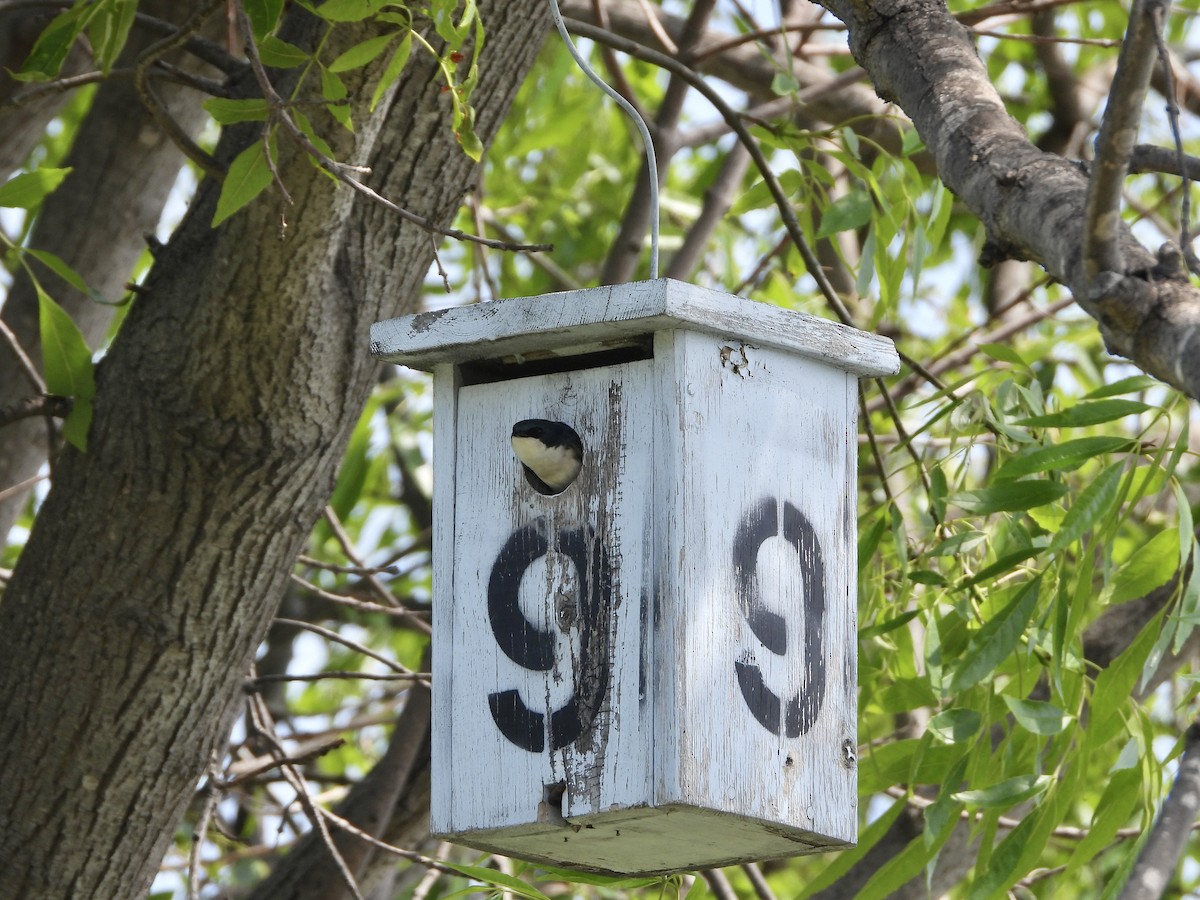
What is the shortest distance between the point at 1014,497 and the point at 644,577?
598 millimetres

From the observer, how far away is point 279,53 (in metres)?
2.19

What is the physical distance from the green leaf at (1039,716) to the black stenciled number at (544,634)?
1.75ft

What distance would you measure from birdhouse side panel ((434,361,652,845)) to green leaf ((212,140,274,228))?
0.39 meters

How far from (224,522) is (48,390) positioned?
374 mm

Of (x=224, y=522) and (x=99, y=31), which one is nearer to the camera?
(x=99, y=31)

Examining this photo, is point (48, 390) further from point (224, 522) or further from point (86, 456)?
point (224, 522)

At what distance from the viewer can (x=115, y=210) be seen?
3703 millimetres

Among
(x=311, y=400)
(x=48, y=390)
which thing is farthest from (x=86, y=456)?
(x=311, y=400)

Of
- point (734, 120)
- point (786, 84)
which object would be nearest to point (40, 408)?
point (734, 120)

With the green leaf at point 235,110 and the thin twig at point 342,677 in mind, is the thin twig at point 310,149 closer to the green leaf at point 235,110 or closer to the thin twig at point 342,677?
the green leaf at point 235,110

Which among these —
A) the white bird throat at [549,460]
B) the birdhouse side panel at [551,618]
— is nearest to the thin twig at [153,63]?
the birdhouse side panel at [551,618]

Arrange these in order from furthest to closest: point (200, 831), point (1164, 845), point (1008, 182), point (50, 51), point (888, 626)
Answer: point (200, 831) → point (888, 626) → point (50, 51) → point (1008, 182) → point (1164, 845)

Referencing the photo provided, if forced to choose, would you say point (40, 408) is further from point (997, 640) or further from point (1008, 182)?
point (1008, 182)

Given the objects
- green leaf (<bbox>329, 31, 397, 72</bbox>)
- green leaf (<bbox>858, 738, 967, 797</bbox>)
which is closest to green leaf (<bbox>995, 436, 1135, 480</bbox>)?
green leaf (<bbox>858, 738, 967, 797</bbox>)
